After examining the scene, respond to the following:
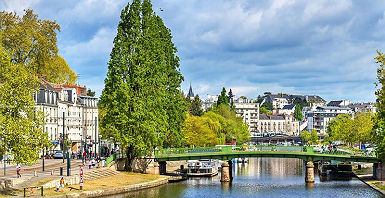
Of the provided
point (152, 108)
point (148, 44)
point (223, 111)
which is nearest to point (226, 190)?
point (152, 108)

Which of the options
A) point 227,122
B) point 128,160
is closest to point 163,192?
point 128,160

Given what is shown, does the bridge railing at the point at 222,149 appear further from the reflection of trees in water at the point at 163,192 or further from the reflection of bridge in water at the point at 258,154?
the reflection of trees in water at the point at 163,192

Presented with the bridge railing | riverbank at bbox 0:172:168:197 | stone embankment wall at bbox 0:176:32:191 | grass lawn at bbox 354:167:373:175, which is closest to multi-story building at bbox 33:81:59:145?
the bridge railing

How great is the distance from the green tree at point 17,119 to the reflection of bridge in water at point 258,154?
36.0 metres

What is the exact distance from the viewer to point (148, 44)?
308 ft

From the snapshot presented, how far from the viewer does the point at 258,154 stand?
98.6m

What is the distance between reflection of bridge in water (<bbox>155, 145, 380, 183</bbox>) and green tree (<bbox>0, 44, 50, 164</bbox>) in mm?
36038

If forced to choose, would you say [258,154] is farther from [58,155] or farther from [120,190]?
[58,155]

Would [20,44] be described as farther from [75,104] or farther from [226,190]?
[226,190]

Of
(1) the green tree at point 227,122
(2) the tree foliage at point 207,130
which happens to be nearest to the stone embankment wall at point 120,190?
(2) the tree foliage at point 207,130

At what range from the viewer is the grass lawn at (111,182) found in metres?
70.8

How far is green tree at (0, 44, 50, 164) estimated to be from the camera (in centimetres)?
6166

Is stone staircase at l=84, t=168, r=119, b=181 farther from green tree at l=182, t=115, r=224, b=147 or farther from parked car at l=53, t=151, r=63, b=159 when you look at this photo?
green tree at l=182, t=115, r=224, b=147

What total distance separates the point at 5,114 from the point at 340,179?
6042 cm
